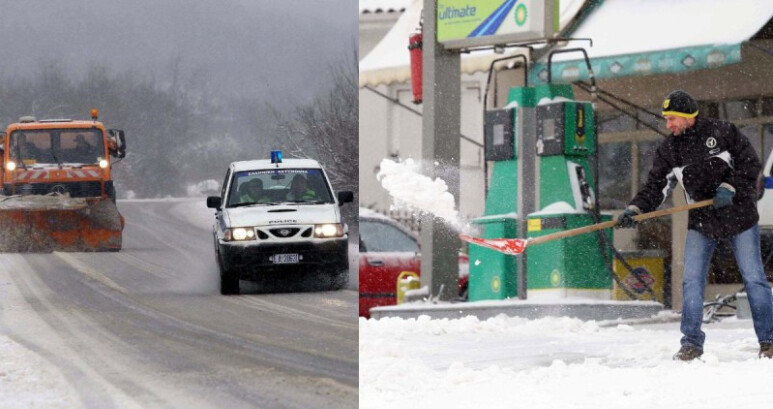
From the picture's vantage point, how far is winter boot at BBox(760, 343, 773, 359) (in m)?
9.04

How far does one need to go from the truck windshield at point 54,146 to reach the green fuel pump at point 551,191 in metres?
4.68

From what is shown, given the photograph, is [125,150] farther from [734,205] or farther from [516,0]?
[516,0]

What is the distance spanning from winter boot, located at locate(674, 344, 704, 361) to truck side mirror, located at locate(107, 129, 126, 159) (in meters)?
2.92

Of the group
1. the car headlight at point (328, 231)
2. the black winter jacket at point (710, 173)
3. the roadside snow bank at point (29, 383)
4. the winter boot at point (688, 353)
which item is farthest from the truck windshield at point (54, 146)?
the winter boot at point (688, 353)

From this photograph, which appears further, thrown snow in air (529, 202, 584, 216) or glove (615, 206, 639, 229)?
thrown snow in air (529, 202, 584, 216)

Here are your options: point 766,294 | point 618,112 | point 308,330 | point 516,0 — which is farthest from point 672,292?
point 308,330

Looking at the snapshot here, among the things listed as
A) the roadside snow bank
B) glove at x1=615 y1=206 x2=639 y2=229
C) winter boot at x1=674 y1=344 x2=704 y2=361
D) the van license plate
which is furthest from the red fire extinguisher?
the roadside snow bank

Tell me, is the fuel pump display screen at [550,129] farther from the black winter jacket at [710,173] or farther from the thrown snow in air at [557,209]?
the black winter jacket at [710,173]

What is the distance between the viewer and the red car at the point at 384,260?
550 inches

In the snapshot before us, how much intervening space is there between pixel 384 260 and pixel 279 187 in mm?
5415

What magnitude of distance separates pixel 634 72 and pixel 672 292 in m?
1.77

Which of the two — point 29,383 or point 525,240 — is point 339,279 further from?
point 525,240

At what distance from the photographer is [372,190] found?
1812cm

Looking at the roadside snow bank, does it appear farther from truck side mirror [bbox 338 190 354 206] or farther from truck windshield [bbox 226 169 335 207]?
truck side mirror [bbox 338 190 354 206]
